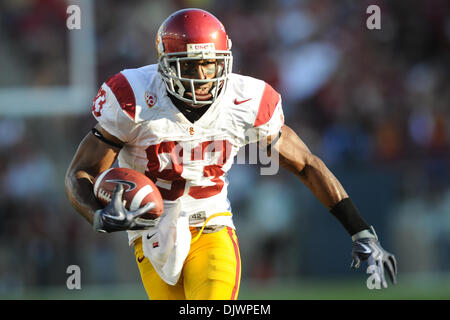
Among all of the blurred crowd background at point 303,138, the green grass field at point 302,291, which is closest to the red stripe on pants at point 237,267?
the green grass field at point 302,291

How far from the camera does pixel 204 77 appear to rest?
341 cm

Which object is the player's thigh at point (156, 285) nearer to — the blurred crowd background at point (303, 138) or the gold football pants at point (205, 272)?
the gold football pants at point (205, 272)

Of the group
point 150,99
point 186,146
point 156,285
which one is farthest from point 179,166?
point 156,285

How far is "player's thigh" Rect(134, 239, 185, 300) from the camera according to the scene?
3.48 metres

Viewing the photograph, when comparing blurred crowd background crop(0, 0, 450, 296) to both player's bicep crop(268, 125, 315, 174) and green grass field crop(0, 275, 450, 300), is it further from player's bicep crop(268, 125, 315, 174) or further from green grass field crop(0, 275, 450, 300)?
player's bicep crop(268, 125, 315, 174)

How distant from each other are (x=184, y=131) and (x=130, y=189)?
0.46 metres

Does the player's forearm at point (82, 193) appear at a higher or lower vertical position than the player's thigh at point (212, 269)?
higher

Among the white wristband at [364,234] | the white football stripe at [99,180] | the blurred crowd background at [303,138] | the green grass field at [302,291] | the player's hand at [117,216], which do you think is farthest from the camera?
the blurred crowd background at [303,138]

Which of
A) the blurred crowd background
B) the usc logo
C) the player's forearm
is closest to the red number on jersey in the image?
the usc logo

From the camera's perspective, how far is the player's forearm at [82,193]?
325 centimetres

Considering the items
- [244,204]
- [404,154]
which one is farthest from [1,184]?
[404,154]

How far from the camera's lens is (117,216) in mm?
3047

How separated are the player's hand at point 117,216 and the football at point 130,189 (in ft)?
0.09

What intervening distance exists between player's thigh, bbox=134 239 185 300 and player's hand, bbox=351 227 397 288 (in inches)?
31.4
